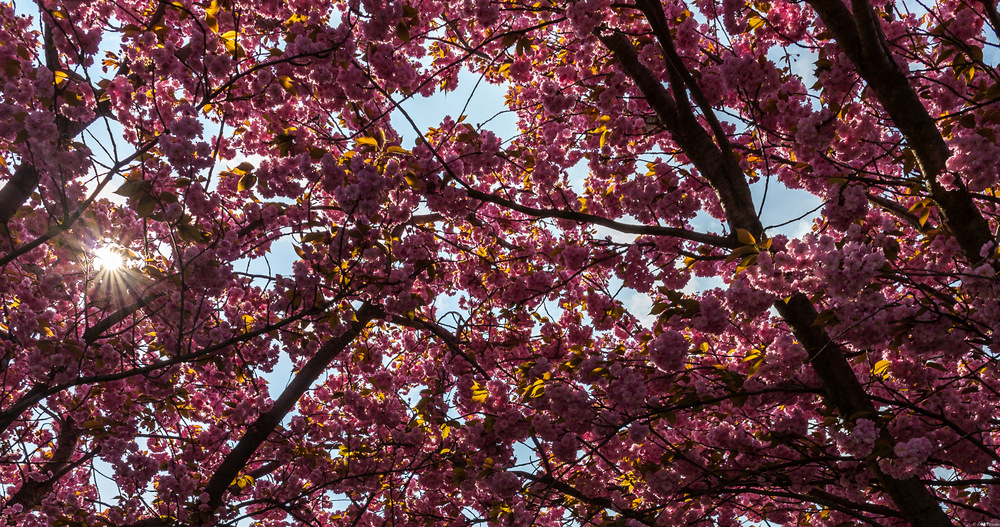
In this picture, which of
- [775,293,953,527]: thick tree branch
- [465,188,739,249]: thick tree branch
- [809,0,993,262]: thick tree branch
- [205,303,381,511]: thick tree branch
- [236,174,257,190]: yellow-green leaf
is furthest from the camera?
[205,303,381,511]: thick tree branch

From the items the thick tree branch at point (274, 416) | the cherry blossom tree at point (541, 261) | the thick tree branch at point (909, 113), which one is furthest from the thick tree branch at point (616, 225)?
the thick tree branch at point (274, 416)

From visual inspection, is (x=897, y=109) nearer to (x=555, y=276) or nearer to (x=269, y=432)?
(x=555, y=276)

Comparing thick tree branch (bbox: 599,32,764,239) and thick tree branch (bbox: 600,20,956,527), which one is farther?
thick tree branch (bbox: 599,32,764,239)

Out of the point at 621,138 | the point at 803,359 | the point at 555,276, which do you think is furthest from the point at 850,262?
the point at 555,276

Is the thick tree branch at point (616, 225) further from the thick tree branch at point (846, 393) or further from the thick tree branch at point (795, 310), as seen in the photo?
the thick tree branch at point (846, 393)

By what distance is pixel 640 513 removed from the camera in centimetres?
412

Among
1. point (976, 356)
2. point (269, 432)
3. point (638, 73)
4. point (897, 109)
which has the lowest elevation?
point (269, 432)

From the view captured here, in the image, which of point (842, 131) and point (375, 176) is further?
point (842, 131)

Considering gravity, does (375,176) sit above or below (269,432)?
above

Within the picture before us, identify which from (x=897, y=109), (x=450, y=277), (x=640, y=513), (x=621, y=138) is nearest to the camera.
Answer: (x=897, y=109)

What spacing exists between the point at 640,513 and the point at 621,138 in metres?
3.52

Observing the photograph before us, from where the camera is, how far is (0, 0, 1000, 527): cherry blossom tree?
3434 millimetres

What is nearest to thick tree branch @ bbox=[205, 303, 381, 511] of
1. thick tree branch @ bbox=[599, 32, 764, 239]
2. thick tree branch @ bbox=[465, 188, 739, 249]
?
thick tree branch @ bbox=[465, 188, 739, 249]

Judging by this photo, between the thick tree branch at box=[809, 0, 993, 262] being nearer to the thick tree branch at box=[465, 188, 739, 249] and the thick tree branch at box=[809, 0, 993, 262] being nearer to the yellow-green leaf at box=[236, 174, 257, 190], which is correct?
the thick tree branch at box=[465, 188, 739, 249]
